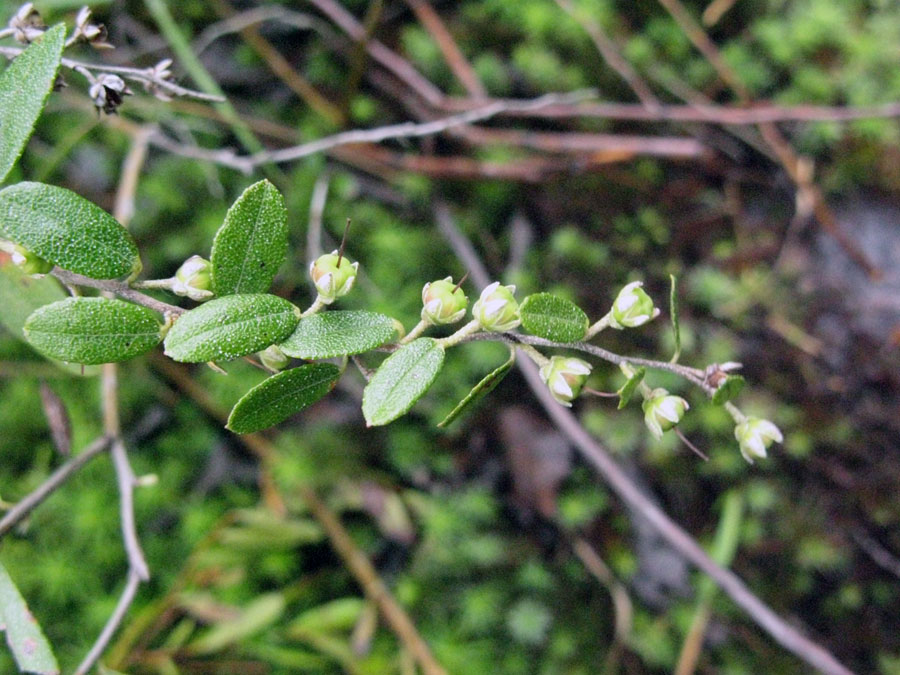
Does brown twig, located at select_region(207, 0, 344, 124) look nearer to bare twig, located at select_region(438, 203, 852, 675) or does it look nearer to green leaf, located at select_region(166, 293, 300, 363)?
bare twig, located at select_region(438, 203, 852, 675)

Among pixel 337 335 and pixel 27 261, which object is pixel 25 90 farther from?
pixel 337 335

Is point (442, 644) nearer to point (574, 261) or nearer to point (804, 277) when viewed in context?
point (574, 261)

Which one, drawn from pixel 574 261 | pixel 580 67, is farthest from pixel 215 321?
pixel 580 67

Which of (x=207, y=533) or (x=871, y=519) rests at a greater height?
(x=207, y=533)

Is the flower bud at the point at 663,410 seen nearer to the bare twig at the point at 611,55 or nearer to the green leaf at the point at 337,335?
the green leaf at the point at 337,335

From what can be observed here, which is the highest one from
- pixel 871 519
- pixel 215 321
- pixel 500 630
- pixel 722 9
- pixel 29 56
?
pixel 29 56

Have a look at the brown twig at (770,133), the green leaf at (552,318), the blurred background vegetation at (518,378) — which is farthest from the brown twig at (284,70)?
the green leaf at (552,318)
